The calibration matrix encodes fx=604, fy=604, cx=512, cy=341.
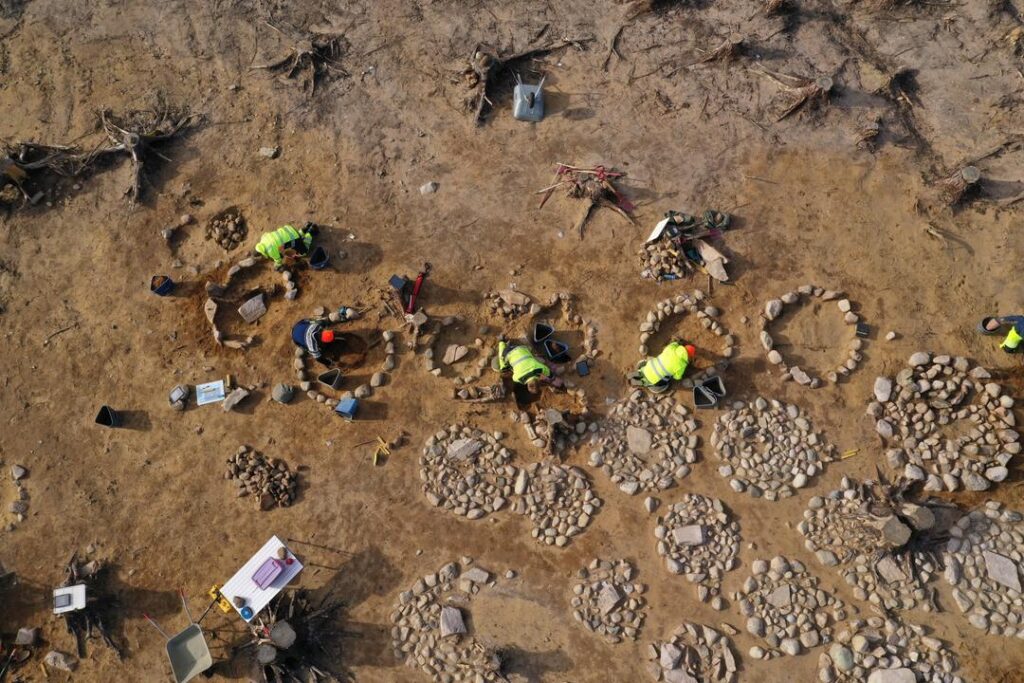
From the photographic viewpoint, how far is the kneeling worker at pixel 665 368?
10.2 meters

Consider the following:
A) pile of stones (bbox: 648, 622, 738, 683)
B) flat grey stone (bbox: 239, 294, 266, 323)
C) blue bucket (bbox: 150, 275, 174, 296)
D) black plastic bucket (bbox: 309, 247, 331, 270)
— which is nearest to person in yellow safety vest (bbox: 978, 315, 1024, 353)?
pile of stones (bbox: 648, 622, 738, 683)

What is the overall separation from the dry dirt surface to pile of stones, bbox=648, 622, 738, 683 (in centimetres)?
28

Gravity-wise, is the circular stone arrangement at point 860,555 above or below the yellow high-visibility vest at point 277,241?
below

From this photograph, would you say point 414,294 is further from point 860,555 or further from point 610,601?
point 860,555

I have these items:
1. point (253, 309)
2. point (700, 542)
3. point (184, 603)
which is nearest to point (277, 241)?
point (253, 309)

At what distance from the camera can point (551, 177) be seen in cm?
1223

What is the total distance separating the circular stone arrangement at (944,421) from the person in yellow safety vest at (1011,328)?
685 mm

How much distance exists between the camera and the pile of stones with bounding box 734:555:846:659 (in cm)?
964

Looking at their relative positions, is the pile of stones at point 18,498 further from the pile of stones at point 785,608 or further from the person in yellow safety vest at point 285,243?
the pile of stones at point 785,608

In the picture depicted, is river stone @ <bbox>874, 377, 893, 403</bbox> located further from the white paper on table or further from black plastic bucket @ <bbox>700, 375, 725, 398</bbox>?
the white paper on table

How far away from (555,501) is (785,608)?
160 inches

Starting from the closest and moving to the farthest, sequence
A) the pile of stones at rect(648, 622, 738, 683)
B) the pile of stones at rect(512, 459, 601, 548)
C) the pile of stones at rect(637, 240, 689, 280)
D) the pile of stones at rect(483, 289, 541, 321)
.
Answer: the pile of stones at rect(648, 622, 738, 683) < the pile of stones at rect(512, 459, 601, 548) < the pile of stones at rect(483, 289, 541, 321) < the pile of stones at rect(637, 240, 689, 280)

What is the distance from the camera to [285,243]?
1123cm

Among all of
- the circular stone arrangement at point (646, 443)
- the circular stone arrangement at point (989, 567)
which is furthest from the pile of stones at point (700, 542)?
the circular stone arrangement at point (989, 567)
